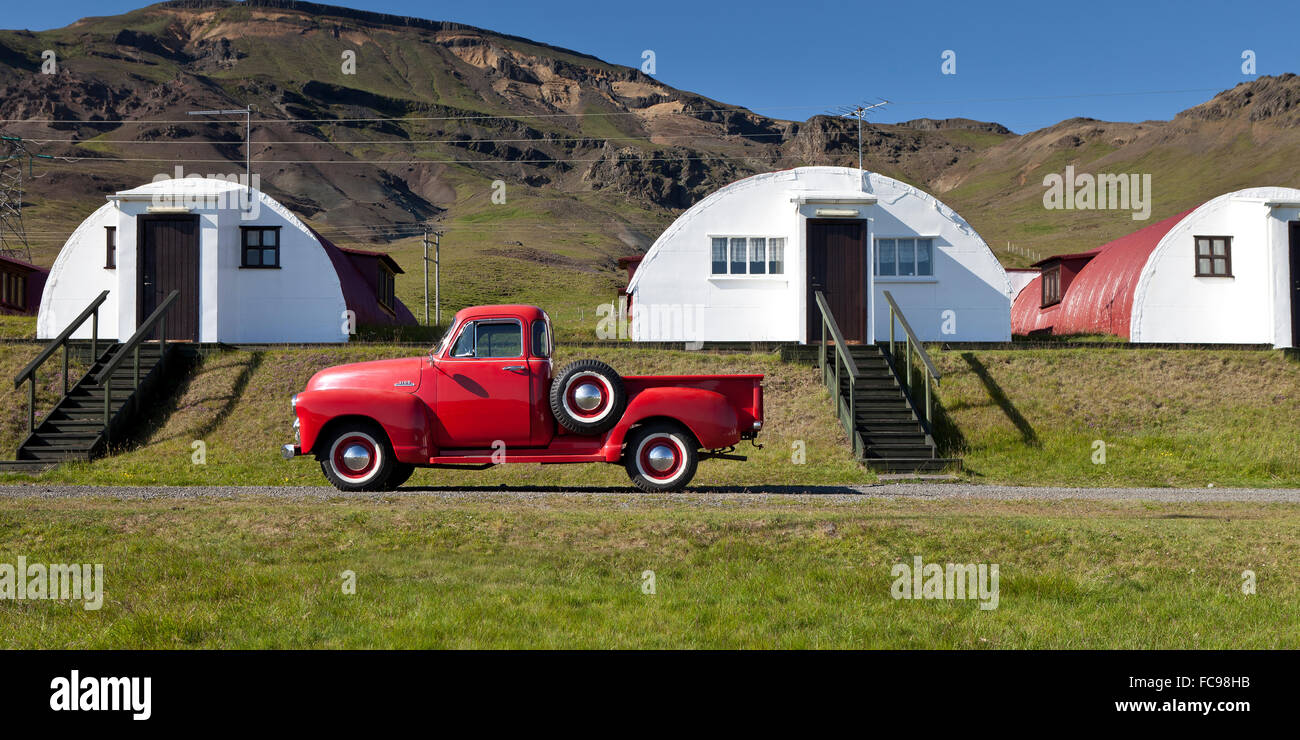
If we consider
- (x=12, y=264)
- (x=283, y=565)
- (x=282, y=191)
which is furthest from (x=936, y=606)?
(x=282, y=191)

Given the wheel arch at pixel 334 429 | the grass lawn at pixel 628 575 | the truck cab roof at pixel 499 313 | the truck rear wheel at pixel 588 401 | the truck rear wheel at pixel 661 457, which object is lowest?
the grass lawn at pixel 628 575

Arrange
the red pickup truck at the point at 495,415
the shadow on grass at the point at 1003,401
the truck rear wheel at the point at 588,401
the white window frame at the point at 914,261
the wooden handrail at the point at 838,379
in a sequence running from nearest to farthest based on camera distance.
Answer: the truck rear wheel at the point at 588,401
the red pickup truck at the point at 495,415
the wooden handrail at the point at 838,379
the shadow on grass at the point at 1003,401
the white window frame at the point at 914,261

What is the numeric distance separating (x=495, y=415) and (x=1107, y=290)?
2088 centimetres

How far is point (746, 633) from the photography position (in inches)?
257

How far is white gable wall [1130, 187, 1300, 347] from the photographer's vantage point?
86.5 feet

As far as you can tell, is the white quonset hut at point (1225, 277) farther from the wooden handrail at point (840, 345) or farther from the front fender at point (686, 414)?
the front fender at point (686, 414)

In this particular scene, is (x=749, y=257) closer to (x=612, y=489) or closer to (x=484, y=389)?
(x=612, y=489)

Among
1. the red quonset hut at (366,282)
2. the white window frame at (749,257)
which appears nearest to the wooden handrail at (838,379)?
the white window frame at (749,257)

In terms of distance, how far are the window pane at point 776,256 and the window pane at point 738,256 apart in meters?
0.65

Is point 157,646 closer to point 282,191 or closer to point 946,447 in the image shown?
point 946,447

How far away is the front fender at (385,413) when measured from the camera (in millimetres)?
13875

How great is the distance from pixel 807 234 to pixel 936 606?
18.6 meters

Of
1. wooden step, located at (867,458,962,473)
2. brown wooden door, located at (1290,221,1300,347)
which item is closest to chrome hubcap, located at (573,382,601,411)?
wooden step, located at (867,458,962,473)

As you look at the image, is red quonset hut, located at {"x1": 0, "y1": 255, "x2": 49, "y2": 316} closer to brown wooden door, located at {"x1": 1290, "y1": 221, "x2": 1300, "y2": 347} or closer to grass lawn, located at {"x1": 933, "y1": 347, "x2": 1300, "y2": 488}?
grass lawn, located at {"x1": 933, "y1": 347, "x2": 1300, "y2": 488}
